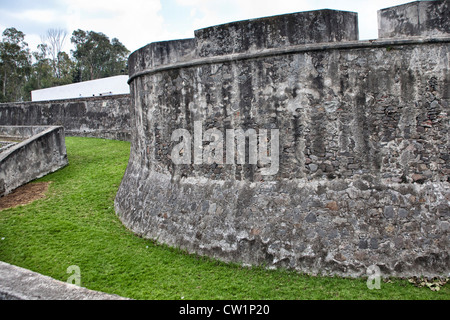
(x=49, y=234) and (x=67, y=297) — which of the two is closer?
(x=67, y=297)

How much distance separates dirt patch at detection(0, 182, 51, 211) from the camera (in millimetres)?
7785

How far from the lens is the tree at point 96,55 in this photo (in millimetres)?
37469


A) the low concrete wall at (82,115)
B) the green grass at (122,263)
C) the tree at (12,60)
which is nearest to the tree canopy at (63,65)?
the tree at (12,60)

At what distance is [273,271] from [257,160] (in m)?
1.55

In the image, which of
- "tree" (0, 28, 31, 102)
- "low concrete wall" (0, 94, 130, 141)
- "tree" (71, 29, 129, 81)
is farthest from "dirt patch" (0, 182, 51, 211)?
"tree" (71, 29, 129, 81)

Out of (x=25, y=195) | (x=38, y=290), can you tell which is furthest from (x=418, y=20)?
(x=25, y=195)

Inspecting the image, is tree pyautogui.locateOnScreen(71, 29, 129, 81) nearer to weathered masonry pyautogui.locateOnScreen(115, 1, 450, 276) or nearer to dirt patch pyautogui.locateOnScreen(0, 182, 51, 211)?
dirt patch pyautogui.locateOnScreen(0, 182, 51, 211)

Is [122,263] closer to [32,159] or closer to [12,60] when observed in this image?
[32,159]

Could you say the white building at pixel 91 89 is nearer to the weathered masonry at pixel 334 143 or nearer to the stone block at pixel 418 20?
the weathered masonry at pixel 334 143

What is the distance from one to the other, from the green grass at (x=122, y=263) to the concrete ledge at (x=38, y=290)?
68cm

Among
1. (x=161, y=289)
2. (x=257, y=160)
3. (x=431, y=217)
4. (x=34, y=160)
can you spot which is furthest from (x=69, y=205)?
(x=431, y=217)

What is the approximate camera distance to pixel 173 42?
232 inches

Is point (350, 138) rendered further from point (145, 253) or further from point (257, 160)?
point (145, 253)

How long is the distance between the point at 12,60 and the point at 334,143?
34.2 meters
